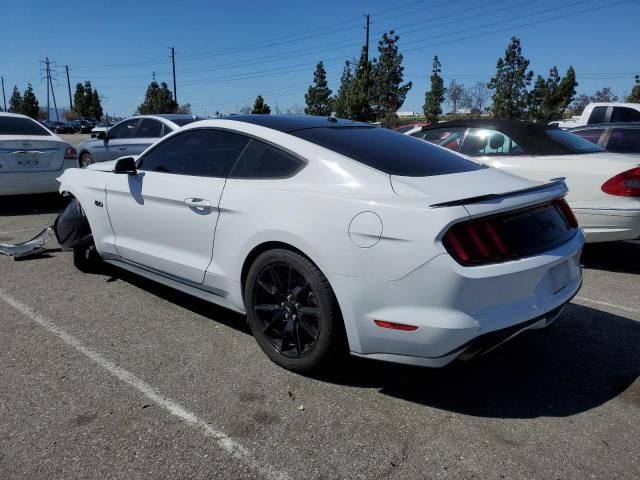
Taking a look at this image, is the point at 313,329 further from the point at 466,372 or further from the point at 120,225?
the point at 120,225

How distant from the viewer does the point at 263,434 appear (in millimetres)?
2621

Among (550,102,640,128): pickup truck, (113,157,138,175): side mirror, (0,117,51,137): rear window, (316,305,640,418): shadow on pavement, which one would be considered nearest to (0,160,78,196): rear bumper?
(0,117,51,137): rear window

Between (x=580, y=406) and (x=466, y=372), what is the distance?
0.66 meters

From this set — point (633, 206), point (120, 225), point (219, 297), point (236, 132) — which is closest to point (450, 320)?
point (219, 297)

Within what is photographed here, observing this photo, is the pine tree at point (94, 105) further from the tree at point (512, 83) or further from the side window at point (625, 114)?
the side window at point (625, 114)

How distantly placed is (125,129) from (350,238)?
920 cm

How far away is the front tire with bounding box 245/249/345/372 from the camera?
292 centimetres

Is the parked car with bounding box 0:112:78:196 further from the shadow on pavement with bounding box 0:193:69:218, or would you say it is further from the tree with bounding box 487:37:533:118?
the tree with bounding box 487:37:533:118

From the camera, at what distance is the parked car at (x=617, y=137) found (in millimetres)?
6777

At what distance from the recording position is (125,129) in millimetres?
10672

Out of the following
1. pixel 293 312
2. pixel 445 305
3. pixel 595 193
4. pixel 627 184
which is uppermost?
pixel 627 184

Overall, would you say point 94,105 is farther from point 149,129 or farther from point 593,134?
point 593,134

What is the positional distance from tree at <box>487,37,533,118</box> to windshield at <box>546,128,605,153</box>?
38718 mm

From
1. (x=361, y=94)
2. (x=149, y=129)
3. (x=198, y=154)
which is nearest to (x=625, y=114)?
(x=149, y=129)
